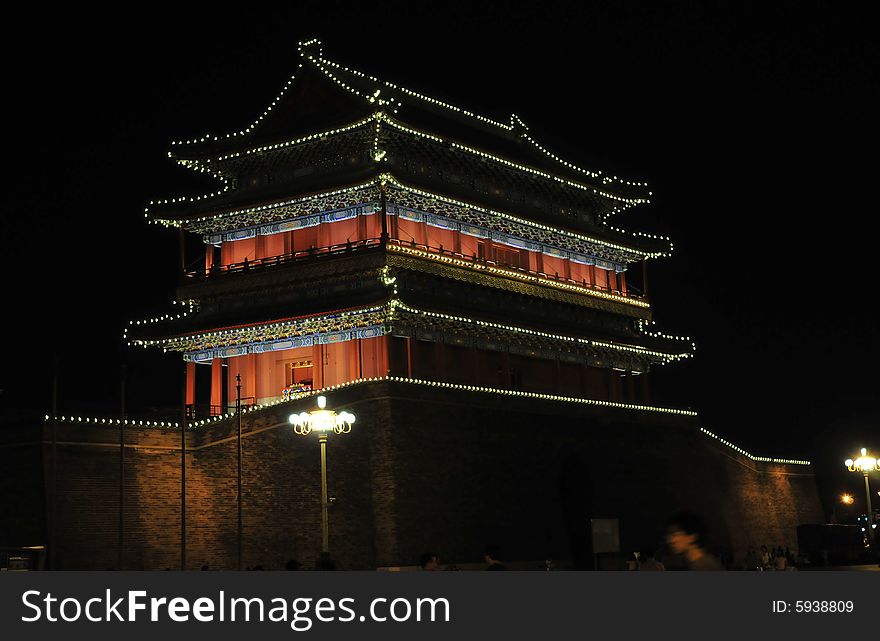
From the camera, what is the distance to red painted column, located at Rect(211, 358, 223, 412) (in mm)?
48062

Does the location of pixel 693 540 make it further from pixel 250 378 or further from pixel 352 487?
pixel 250 378

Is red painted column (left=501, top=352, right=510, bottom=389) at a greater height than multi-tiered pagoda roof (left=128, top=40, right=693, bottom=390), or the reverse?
multi-tiered pagoda roof (left=128, top=40, right=693, bottom=390)

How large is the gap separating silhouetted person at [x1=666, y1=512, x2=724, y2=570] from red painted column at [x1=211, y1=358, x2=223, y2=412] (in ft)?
118

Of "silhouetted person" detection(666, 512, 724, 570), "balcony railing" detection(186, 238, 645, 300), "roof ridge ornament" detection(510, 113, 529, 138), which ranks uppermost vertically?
"roof ridge ornament" detection(510, 113, 529, 138)

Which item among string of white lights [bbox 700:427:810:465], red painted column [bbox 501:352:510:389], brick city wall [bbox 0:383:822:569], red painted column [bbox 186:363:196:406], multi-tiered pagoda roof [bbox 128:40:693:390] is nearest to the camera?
brick city wall [bbox 0:383:822:569]

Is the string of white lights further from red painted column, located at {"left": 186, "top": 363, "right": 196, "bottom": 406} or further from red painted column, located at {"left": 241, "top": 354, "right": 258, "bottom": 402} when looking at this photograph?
red painted column, located at {"left": 186, "top": 363, "right": 196, "bottom": 406}

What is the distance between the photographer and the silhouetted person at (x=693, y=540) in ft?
42.0

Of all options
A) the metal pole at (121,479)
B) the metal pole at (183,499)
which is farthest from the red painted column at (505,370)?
the metal pole at (121,479)

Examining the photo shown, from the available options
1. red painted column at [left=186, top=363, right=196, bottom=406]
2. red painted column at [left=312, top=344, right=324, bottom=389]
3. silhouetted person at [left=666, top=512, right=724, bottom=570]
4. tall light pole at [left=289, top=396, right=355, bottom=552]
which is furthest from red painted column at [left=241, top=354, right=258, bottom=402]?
silhouetted person at [left=666, top=512, right=724, bottom=570]

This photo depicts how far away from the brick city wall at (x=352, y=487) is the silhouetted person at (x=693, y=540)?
22.2m

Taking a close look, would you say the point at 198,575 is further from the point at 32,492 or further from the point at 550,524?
the point at 550,524

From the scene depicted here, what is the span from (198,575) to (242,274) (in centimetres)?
3928

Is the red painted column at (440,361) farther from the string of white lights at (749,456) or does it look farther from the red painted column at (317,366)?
the string of white lights at (749,456)

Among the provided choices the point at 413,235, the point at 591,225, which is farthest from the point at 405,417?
the point at 591,225
